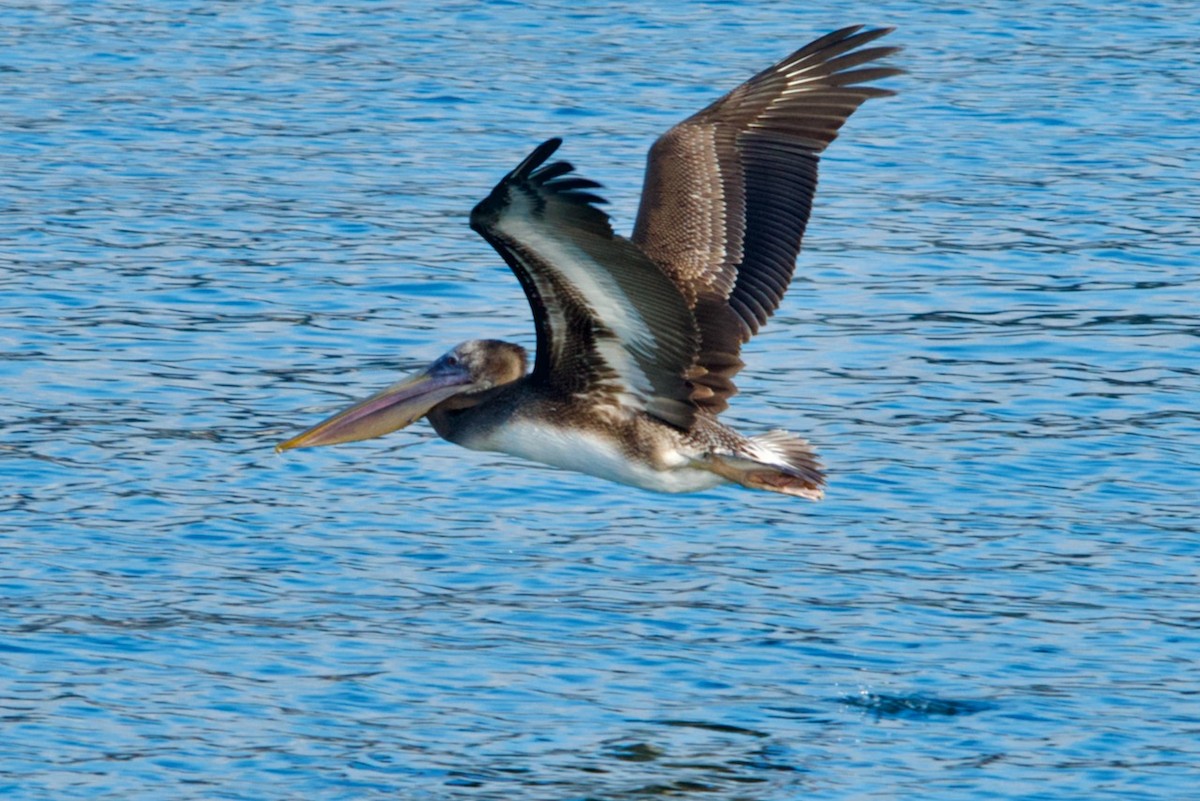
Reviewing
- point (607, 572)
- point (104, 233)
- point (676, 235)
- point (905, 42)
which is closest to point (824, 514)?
point (607, 572)

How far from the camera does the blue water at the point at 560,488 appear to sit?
8023 millimetres

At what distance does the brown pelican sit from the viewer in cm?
817

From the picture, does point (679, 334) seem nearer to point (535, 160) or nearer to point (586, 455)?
point (586, 455)

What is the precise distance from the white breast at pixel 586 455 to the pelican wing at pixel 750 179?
0.53m

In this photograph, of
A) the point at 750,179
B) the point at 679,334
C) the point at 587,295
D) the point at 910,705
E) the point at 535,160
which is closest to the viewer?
the point at 535,160

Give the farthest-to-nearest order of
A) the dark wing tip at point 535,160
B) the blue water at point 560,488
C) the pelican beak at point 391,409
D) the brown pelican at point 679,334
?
the pelican beak at point 391,409 → the brown pelican at point 679,334 → the blue water at point 560,488 → the dark wing tip at point 535,160

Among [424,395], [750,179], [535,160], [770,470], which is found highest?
[535,160]

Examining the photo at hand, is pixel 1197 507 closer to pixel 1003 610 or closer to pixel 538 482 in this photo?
pixel 1003 610

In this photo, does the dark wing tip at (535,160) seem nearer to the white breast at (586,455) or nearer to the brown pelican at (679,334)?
the brown pelican at (679,334)

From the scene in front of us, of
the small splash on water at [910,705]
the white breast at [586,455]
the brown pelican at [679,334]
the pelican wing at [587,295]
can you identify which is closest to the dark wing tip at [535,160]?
the pelican wing at [587,295]

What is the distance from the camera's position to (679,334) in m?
8.18

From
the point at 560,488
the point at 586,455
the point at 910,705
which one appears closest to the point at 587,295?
the point at 586,455

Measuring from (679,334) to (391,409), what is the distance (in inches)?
53.3

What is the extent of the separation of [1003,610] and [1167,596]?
2.39 feet
